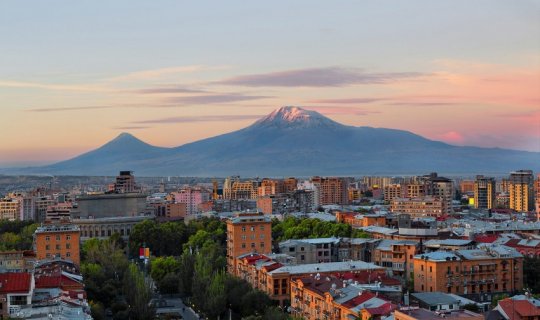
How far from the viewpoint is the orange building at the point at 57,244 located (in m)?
43.5

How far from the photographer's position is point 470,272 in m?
37.0

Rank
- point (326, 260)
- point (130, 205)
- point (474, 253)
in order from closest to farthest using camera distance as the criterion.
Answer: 1. point (474, 253)
2. point (326, 260)
3. point (130, 205)

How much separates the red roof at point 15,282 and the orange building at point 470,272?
713 inches

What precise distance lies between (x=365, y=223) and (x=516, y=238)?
16.7 metres

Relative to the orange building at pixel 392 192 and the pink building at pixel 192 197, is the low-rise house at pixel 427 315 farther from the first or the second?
the pink building at pixel 192 197

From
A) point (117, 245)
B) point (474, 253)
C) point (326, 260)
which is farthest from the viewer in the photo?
point (117, 245)

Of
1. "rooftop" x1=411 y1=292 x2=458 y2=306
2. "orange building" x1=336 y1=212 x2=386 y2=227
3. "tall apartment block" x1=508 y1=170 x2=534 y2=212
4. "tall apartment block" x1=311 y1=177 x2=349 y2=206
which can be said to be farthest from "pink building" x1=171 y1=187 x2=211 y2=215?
"rooftop" x1=411 y1=292 x2=458 y2=306

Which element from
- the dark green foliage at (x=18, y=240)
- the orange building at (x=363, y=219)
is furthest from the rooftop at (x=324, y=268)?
the orange building at (x=363, y=219)

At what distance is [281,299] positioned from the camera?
35.4 meters

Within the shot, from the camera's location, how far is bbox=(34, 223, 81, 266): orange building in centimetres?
4353

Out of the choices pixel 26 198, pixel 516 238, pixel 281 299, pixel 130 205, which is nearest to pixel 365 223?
pixel 516 238

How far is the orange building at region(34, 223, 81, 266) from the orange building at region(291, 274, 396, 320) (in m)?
15.5

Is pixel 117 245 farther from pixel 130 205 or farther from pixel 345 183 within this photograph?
pixel 345 183

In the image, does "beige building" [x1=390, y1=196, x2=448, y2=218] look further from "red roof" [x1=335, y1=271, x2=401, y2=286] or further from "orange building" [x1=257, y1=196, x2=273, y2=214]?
"red roof" [x1=335, y1=271, x2=401, y2=286]
